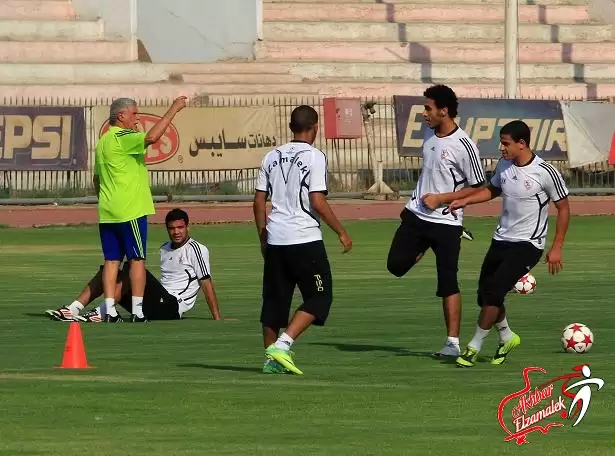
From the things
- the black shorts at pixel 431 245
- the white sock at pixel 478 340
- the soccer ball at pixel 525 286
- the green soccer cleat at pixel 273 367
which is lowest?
the soccer ball at pixel 525 286

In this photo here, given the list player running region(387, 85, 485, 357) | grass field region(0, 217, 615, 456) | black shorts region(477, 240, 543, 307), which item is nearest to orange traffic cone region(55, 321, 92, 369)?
grass field region(0, 217, 615, 456)

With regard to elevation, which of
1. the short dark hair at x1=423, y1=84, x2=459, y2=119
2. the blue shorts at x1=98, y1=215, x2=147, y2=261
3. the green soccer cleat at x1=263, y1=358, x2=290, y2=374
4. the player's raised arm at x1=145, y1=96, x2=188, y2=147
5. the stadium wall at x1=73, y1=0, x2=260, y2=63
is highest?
the stadium wall at x1=73, y1=0, x2=260, y2=63

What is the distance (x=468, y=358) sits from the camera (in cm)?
1312

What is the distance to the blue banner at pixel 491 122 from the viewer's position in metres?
37.2

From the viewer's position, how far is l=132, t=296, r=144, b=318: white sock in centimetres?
1708

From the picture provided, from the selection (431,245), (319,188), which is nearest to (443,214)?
(431,245)

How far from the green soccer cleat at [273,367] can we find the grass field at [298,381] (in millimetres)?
118

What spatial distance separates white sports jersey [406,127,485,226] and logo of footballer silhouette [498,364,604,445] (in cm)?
226

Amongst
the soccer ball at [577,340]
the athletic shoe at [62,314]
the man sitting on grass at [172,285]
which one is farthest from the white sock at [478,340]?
the athletic shoe at [62,314]

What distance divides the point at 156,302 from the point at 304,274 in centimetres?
512

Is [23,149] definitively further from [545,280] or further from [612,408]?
[612,408]

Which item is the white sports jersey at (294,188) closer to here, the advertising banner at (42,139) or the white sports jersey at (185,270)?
the white sports jersey at (185,270)

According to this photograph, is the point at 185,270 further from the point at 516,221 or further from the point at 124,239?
the point at 516,221

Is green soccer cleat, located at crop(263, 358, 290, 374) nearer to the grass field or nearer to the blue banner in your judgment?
the grass field
